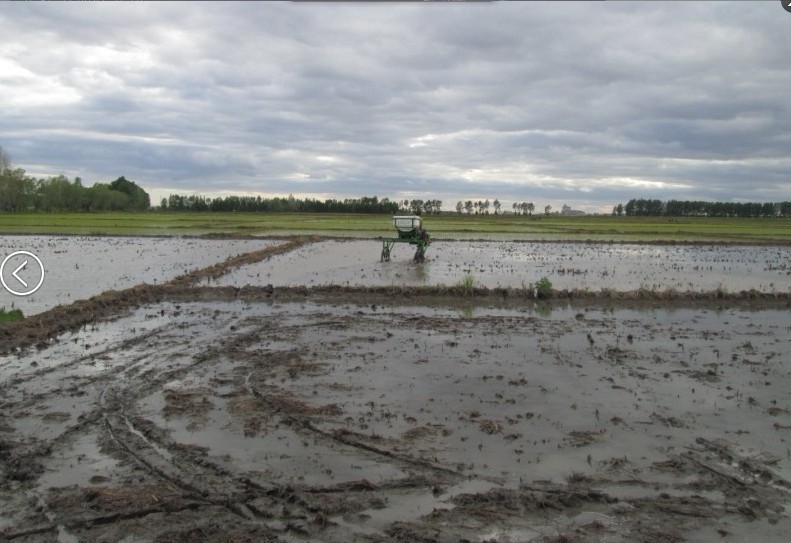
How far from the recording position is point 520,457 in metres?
5.86

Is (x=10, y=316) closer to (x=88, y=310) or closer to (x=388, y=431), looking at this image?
(x=88, y=310)

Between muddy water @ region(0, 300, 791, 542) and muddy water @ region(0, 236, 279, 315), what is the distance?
4.81 metres

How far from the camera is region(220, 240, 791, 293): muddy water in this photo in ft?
61.7

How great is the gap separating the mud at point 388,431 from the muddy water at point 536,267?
6.47 metres

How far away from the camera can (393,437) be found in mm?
6281

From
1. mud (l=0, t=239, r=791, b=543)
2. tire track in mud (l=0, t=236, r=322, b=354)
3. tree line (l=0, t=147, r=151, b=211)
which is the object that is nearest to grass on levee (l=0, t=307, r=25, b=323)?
tire track in mud (l=0, t=236, r=322, b=354)

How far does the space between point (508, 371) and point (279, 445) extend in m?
4.14

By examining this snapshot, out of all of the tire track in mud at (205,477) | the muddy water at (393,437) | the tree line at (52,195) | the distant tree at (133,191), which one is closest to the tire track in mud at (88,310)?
the muddy water at (393,437)

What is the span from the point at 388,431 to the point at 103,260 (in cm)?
2126

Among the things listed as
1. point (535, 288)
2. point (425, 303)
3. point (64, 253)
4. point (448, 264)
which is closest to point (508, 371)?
Answer: point (425, 303)

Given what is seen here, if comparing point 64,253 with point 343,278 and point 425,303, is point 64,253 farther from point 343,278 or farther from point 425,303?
point 425,303

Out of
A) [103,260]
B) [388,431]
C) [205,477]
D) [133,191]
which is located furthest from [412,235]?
[133,191]

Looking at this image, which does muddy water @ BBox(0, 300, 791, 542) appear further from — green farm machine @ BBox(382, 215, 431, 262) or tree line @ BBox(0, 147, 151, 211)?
tree line @ BBox(0, 147, 151, 211)

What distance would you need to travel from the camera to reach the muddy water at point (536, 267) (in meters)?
18.8
